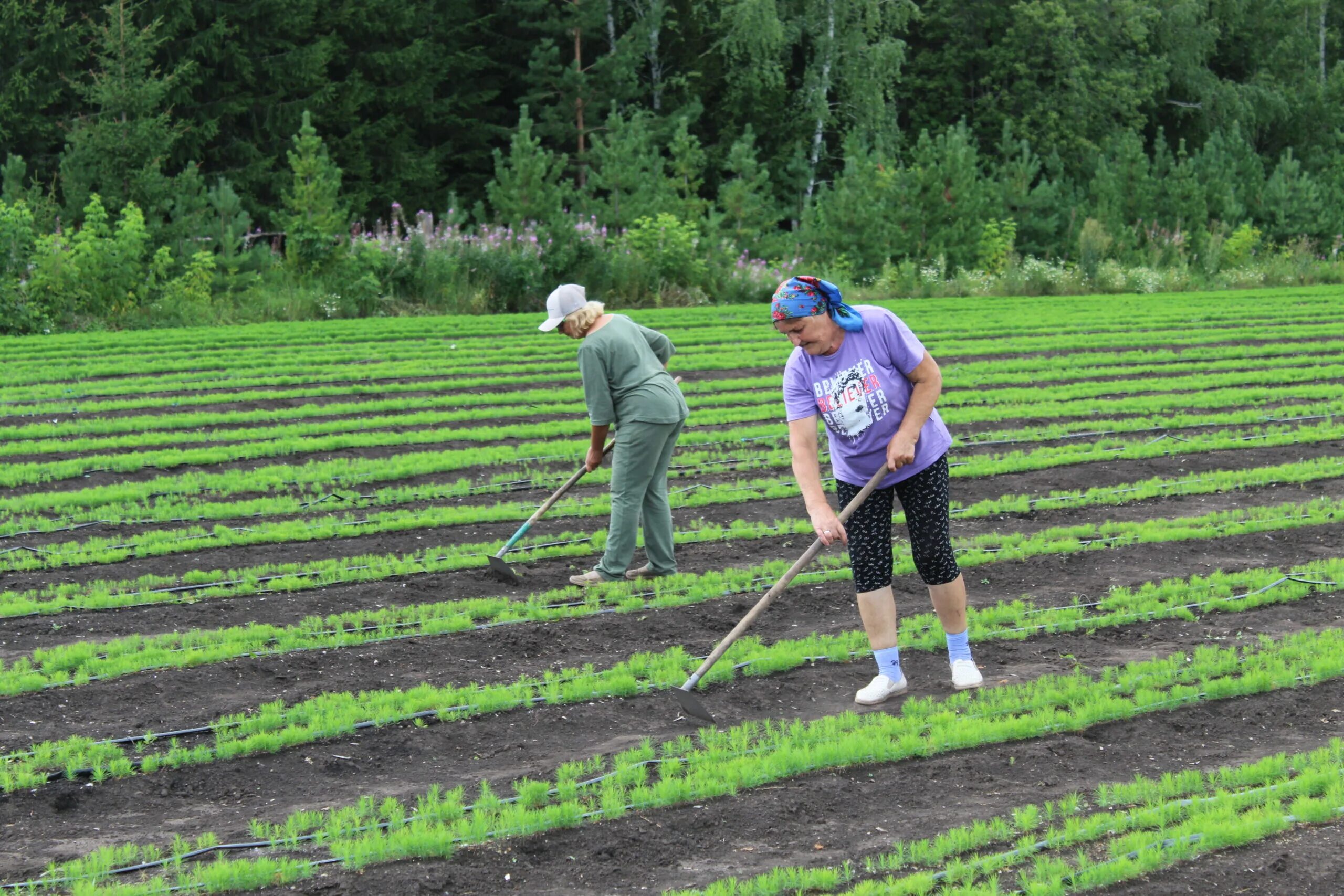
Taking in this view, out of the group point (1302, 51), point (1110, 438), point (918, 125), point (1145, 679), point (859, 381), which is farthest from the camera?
point (1302, 51)

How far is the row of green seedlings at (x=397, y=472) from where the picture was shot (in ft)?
33.1

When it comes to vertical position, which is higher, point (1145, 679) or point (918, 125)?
point (918, 125)

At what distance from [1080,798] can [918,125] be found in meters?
40.6

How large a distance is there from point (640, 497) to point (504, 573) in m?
0.98

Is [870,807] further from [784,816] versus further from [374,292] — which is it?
[374,292]

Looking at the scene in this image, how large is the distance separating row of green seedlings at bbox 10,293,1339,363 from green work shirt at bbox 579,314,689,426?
380 inches

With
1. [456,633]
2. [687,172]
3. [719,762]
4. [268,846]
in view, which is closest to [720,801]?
[719,762]

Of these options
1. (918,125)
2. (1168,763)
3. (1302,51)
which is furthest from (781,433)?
(1302,51)

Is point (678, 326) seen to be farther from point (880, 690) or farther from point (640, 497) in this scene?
point (880, 690)

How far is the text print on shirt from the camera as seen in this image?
5781mm

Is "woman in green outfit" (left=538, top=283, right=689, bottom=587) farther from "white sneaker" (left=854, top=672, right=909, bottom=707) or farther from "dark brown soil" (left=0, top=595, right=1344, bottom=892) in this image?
"white sneaker" (left=854, top=672, right=909, bottom=707)

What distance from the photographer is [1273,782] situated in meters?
5.11

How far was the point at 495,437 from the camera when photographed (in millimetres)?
12398

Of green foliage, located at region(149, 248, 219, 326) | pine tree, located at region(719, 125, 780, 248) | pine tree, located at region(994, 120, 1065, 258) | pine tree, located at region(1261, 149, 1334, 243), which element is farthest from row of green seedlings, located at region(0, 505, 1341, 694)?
pine tree, located at region(1261, 149, 1334, 243)
